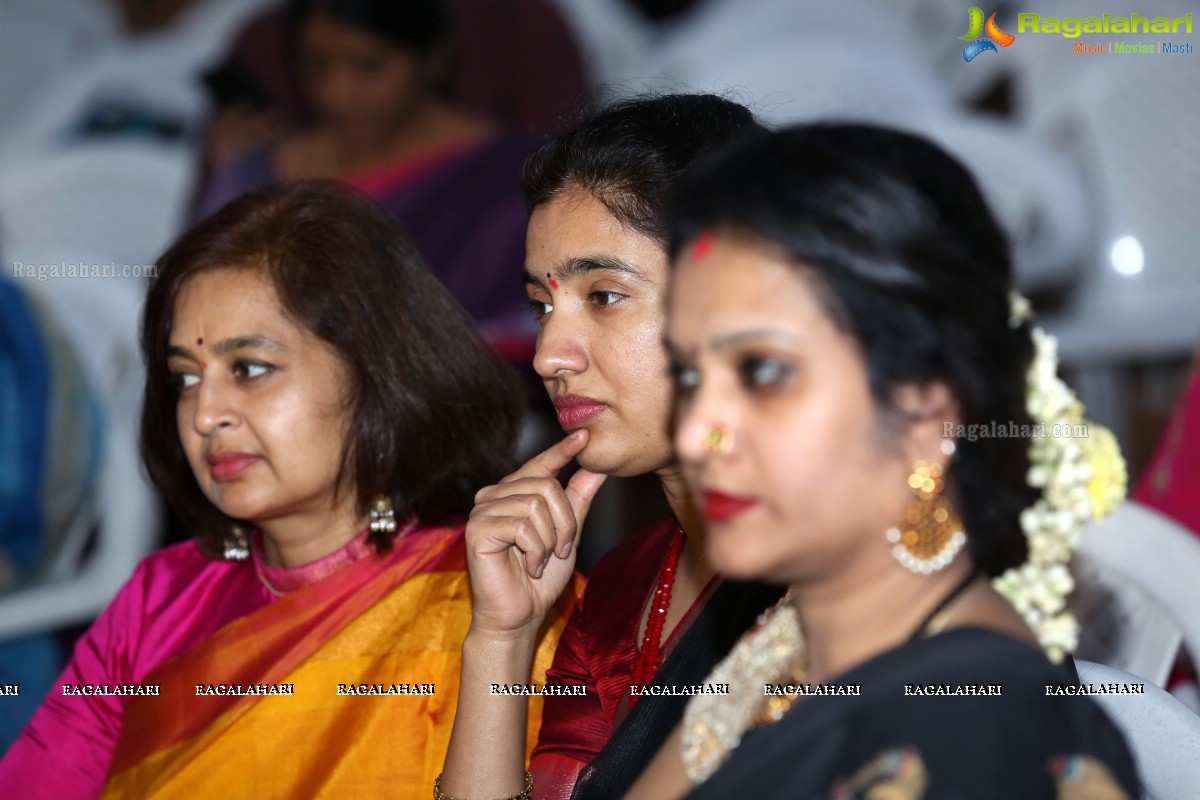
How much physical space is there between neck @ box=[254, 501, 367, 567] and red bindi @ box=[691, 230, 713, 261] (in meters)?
1.05

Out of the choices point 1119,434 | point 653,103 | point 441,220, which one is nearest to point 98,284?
point 441,220

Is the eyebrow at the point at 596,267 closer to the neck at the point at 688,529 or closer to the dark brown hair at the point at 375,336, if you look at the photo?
the neck at the point at 688,529

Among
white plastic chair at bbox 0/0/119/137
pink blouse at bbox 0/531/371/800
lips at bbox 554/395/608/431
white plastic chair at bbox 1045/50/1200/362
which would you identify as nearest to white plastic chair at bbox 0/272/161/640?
pink blouse at bbox 0/531/371/800

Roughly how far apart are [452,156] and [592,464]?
3.41 m

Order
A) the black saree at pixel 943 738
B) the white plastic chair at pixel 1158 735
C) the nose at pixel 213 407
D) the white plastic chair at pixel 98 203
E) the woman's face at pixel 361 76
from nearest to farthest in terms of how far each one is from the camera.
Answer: the black saree at pixel 943 738
the white plastic chair at pixel 1158 735
the nose at pixel 213 407
the woman's face at pixel 361 76
the white plastic chair at pixel 98 203

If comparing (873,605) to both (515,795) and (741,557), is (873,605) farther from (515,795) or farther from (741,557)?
(515,795)

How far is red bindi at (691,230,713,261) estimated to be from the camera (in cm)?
115

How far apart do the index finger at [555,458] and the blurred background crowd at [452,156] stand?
25.0 inches

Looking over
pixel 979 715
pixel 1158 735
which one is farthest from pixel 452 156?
pixel 979 715

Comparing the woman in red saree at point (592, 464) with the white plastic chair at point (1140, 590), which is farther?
the white plastic chair at point (1140, 590)

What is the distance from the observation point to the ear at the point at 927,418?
1.09 m

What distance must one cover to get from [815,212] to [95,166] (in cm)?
526

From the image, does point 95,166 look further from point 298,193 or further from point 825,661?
point 825,661

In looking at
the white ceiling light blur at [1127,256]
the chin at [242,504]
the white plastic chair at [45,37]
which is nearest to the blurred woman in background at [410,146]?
the white plastic chair at [45,37]
